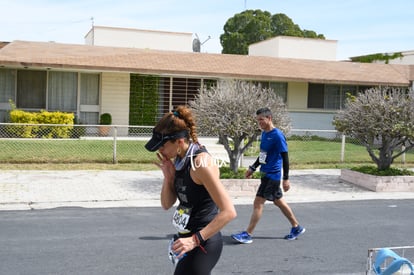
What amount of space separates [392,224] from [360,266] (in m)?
2.53

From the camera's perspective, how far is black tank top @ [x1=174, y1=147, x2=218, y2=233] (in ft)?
11.5

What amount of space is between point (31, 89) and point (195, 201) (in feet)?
60.4

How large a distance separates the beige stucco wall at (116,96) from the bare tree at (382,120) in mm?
10666

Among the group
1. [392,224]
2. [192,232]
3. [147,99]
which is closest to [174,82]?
[147,99]

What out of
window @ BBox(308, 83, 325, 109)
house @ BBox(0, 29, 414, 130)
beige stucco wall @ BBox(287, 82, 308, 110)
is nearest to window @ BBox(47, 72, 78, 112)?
house @ BBox(0, 29, 414, 130)

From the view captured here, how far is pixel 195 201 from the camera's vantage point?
11.6ft

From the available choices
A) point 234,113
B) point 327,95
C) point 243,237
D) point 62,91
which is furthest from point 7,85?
point 243,237

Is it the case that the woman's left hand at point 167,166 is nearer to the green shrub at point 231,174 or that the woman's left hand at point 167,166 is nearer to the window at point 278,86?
the green shrub at point 231,174

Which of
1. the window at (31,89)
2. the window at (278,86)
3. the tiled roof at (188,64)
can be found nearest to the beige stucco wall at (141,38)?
the tiled roof at (188,64)

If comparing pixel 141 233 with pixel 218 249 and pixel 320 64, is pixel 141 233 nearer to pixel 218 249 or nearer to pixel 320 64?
pixel 218 249

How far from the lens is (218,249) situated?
3.57m

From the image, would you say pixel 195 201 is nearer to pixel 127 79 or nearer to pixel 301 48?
pixel 127 79

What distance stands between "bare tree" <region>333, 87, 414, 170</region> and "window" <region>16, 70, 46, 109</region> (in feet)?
41.0

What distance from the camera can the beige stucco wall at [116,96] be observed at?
20.8 m
